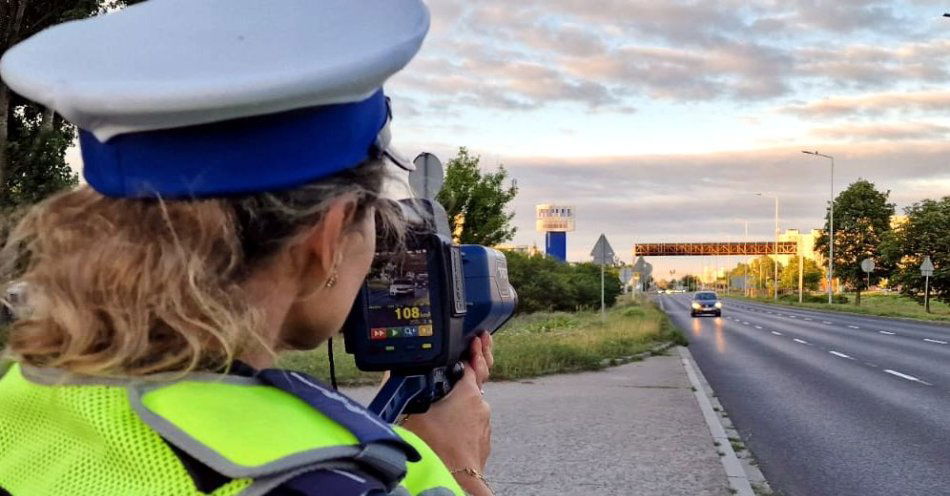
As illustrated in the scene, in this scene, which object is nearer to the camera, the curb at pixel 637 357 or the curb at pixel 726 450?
the curb at pixel 726 450

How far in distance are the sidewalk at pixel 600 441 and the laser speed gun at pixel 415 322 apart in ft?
15.9

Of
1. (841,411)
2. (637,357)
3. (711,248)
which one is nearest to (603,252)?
(637,357)

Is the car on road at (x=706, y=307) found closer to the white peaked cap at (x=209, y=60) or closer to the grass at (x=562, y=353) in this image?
the grass at (x=562, y=353)

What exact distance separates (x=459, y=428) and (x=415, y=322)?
253 millimetres

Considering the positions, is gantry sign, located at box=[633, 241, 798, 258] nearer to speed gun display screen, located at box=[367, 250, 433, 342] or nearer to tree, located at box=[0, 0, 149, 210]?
tree, located at box=[0, 0, 149, 210]

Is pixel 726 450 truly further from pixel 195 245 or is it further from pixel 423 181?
pixel 195 245

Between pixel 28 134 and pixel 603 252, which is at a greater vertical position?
pixel 28 134

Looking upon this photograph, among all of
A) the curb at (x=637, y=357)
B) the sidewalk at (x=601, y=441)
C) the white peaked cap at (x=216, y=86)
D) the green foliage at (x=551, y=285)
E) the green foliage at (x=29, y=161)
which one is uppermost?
the green foliage at (x=29, y=161)

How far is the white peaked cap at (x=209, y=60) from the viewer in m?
0.85

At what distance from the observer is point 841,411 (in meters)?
11.5

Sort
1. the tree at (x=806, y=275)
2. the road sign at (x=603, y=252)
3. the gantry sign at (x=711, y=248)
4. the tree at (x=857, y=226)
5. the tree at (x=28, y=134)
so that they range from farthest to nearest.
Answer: the gantry sign at (x=711, y=248), the tree at (x=806, y=275), the tree at (x=857, y=226), the road sign at (x=603, y=252), the tree at (x=28, y=134)

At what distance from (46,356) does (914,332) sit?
32368 mm

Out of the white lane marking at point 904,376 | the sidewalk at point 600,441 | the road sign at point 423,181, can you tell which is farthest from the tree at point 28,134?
the white lane marking at point 904,376

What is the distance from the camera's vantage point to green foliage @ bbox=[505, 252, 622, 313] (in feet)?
131
